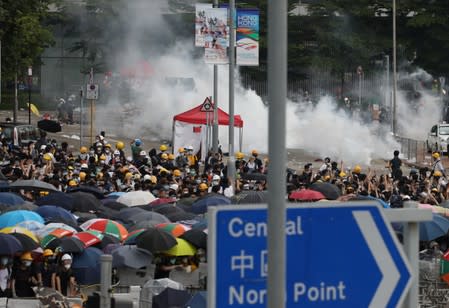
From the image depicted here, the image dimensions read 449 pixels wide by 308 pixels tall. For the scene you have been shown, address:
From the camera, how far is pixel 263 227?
5379mm

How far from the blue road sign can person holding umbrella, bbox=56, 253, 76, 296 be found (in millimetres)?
10484

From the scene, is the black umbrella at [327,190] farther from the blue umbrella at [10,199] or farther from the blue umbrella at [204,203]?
the blue umbrella at [10,199]

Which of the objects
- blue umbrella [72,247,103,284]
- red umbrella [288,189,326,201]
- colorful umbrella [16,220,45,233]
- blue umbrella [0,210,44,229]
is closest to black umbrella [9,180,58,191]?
red umbrella [288,189,326,201]

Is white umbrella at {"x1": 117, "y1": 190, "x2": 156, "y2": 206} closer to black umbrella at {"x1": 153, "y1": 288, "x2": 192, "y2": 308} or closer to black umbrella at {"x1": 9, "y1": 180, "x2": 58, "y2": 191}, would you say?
black umbrella at {"x1": 9, "y1": 180, "x2": 58, "y2": 191}

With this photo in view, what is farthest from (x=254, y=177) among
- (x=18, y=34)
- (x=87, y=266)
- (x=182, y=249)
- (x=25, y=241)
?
(x=18, y=34)

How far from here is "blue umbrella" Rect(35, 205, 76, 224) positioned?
750 inches

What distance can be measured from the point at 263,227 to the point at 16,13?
1701 inches

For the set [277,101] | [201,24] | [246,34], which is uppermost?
[201,24]

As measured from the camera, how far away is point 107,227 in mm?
18094

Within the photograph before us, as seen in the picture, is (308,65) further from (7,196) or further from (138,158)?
(7,196)

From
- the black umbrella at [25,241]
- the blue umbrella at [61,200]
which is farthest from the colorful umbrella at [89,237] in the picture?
the blue umbrella at [61,200]

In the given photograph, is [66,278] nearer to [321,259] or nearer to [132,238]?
[132,238]

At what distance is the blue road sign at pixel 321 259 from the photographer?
5270mm

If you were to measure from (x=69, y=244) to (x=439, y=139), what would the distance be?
33.9 m
